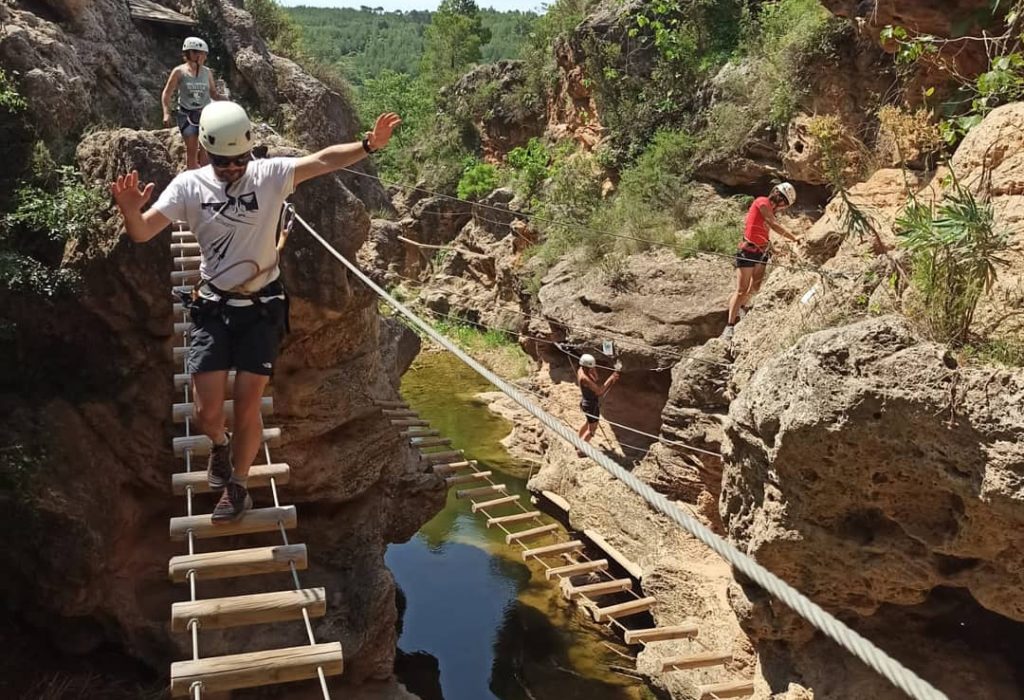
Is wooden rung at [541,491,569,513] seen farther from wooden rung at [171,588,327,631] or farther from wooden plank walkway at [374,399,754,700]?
wooden rung at [171,588,327,631]

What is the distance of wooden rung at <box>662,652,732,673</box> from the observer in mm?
7496

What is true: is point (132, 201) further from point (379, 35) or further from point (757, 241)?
point (379, 35)

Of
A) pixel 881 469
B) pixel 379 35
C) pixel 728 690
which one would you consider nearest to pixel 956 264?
pixel 881 469

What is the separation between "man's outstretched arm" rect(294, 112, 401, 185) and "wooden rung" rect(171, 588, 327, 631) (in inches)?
79.6

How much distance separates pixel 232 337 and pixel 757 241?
22.9ft

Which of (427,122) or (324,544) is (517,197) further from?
(324,544)

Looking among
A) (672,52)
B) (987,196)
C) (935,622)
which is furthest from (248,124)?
(672,52)

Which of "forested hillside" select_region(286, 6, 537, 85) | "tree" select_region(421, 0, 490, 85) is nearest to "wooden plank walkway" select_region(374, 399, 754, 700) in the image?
"tree" select_region(421, 0, 490, 85)

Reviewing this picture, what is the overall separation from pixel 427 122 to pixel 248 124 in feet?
87.6

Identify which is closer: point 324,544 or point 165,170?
point 165,170

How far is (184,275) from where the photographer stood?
620 cm

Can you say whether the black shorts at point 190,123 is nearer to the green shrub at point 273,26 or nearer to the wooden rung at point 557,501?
the wooden rung at point 557,501

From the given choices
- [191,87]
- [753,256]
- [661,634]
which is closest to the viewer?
[191,87]

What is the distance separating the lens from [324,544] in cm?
801
